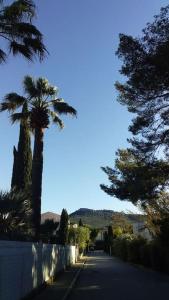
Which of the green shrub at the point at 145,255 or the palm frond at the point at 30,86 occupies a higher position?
the palm frond at the point at 30,86

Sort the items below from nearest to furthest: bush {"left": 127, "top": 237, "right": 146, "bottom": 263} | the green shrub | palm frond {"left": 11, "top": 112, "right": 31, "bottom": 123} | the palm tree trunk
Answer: the palm tree trunk
palm frond {"left": 11, "top": 112, "right": 31, "bottom": 123}
the green shrub
bush {"left": 127, "top": 237, "right": 146, "bottom": 263}

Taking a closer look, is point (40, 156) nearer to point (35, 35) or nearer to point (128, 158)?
point (128, 158)

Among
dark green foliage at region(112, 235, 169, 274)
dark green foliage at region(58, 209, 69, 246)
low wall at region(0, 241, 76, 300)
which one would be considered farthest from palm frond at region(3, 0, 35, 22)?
dark green foliage at region(58, 209, 69, 246)

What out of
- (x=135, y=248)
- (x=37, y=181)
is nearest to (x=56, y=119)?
(x=37, y=181)

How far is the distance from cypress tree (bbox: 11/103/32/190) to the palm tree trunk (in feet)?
8.48

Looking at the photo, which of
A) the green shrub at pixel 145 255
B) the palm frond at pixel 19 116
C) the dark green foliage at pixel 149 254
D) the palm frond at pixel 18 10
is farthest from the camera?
the green shrub at pixel 145 255

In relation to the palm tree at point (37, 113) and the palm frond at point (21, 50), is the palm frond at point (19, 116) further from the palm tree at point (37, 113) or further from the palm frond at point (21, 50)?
the palm frond at point (21, 50)

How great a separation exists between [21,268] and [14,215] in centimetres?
802

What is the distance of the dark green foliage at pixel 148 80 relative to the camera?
68.3 ft

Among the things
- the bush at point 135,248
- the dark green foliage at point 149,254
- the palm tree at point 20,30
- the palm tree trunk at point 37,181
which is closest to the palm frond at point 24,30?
the palm tree at point 20,30

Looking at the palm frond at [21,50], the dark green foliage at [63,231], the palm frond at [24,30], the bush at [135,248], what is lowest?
the bush at [135,248]

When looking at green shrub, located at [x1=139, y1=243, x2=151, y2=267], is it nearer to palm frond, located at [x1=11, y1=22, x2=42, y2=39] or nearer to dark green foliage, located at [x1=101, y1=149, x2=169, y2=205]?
dark green foliage, located at [x1=101, y1=149, x2=169, y2=205]

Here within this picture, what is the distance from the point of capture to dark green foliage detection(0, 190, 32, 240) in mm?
21828

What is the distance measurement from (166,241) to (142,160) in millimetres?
8932
